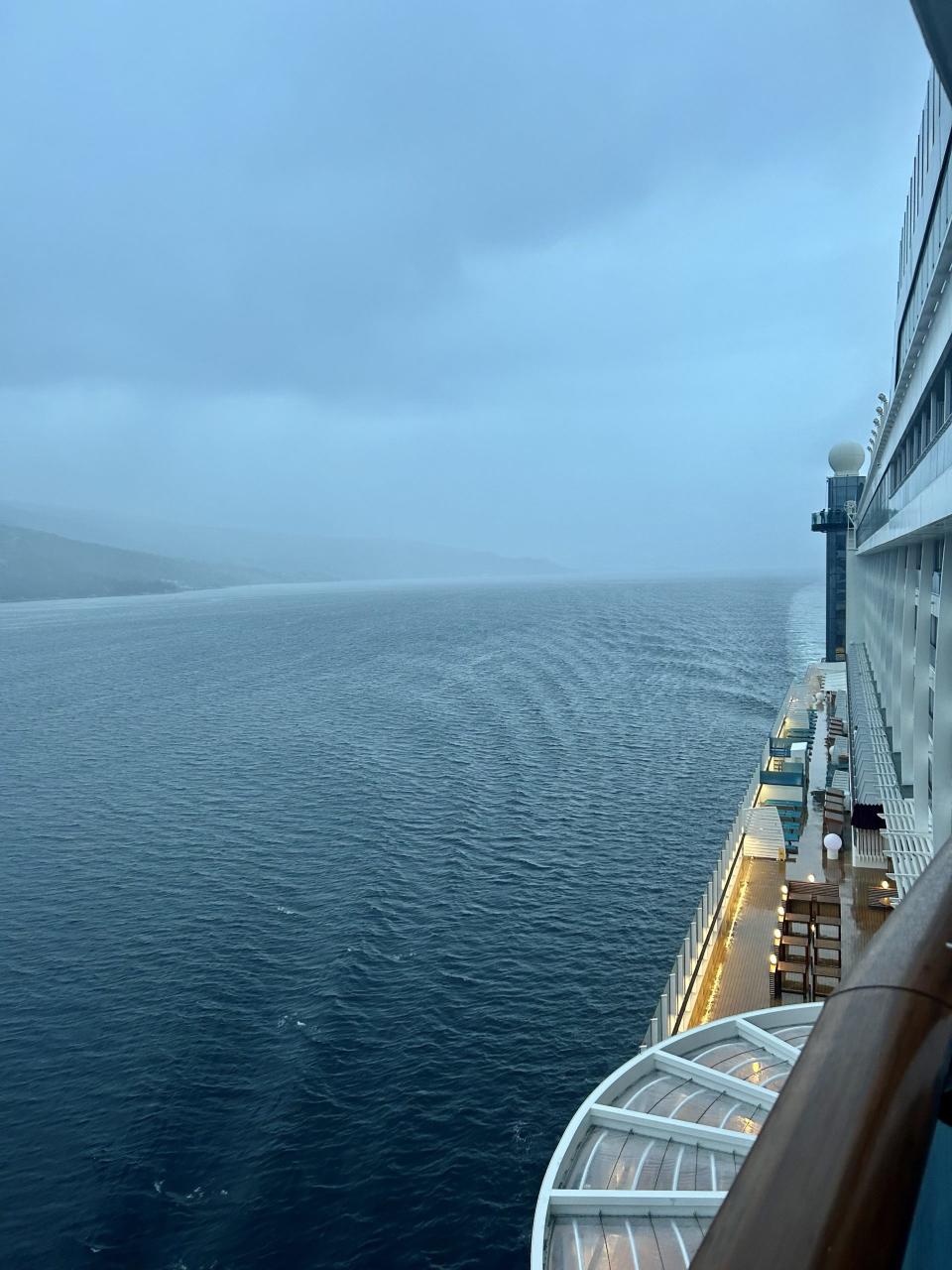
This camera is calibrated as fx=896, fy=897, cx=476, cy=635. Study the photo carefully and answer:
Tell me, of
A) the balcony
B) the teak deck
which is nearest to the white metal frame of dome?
the teak deck

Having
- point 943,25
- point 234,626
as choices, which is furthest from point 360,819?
point 234,626

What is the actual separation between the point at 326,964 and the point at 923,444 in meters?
28.2

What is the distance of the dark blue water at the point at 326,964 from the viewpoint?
21906 millimetres

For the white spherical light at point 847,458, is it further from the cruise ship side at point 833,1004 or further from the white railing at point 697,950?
the white railing at point 697,950

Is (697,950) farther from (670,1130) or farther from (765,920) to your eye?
(670,1130)

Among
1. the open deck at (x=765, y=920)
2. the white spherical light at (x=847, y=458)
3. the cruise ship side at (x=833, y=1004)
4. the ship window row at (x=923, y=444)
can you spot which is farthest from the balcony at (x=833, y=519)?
the open deck at (x=765, y=920)

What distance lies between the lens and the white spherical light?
304 feet

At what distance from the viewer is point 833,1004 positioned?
6.26 ft

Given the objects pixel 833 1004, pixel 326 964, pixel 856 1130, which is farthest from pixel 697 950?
pixel 856 1130

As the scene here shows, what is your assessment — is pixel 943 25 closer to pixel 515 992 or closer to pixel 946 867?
pixel 946 867

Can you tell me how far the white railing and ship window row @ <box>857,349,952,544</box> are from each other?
13798 millimetres

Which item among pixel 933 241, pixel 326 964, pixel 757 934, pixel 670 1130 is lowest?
pixel 326 964

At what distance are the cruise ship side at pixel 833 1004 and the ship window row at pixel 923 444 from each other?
6.7 inches

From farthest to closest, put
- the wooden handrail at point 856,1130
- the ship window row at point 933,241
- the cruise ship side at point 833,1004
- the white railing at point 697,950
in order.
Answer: the white railing at point 697,950, the ship window row at point 933,241, the cruise ship side at point 833,1004, the wooden handrail at point 856,1130
